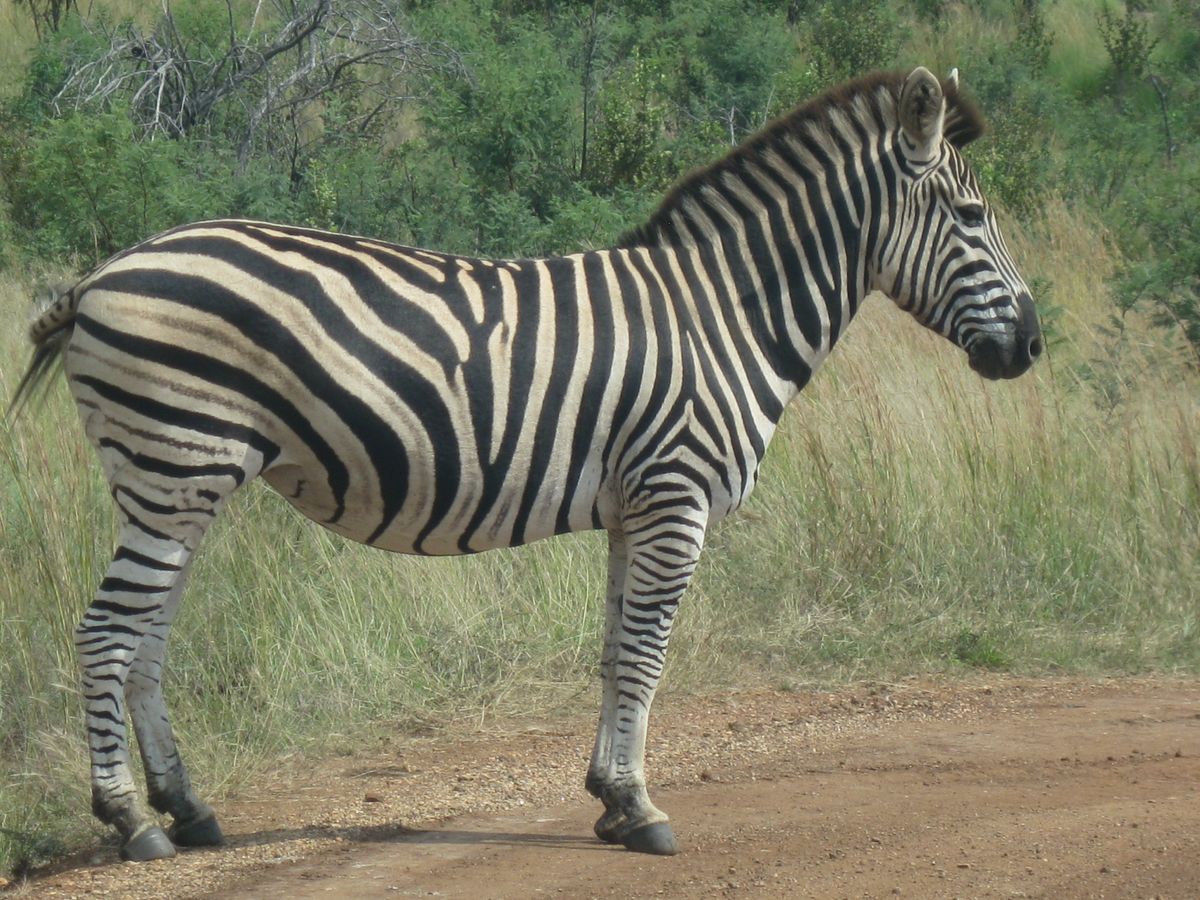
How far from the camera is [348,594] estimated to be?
21.7 ft

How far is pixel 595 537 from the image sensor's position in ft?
24.6

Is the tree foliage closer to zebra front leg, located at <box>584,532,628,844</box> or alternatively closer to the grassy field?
the grassy field

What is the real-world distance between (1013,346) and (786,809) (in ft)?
6.27

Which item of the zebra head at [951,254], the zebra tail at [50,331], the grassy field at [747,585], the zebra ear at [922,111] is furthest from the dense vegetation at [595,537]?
the zebra ear at [922,111]

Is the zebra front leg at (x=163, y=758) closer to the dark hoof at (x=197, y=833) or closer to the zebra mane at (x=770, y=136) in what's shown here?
the dark hoof at (x=197, y=833)

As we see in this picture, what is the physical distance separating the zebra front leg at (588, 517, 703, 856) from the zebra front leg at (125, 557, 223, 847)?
4.47 ft

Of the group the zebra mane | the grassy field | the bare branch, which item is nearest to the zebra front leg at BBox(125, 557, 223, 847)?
the grassy field

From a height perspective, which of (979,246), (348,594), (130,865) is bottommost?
(130,865)

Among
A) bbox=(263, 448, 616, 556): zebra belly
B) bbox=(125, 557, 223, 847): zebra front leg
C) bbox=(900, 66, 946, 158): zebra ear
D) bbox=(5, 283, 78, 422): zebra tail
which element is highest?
bbox=(900, 66, 946, 158): zebra ear

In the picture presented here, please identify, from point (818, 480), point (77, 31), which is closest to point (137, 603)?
point (818, 480)

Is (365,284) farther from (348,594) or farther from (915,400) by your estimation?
(915,400)

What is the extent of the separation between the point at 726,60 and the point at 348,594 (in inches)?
450

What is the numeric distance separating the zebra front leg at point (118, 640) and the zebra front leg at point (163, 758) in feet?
0.50

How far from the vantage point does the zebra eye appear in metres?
5.33
